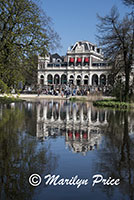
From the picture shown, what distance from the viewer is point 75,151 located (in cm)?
723

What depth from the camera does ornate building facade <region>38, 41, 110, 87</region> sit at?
365ft

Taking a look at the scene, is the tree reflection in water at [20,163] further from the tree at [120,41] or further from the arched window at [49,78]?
the arched window at [49,78]

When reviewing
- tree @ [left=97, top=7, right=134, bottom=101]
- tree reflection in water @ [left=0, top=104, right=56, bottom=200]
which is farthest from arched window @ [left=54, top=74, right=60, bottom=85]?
tree reflection in water @ [left=0, top=104, right=56, bottom=200]

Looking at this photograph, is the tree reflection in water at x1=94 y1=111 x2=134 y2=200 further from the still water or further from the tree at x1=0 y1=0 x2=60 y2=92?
the tree at x1=0 y1=0 x2=60 y2=92

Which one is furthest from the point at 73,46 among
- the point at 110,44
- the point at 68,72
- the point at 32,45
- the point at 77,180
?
the point at 77,180

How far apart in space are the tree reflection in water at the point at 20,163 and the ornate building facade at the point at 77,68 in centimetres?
10171

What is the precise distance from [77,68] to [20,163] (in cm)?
10950

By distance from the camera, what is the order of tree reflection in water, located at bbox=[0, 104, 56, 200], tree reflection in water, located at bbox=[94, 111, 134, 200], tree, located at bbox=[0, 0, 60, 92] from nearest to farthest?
tree reflection in water, located at bbox=[0, 104, 56, 200]
tree reflection in water, located at bbox=[94, 111, 134, 200]
tree, located at bbox=[0, 0, 60, 92]

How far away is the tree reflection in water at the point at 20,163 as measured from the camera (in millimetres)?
4320

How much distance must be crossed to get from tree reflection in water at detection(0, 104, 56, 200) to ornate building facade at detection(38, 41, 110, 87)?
334 ft

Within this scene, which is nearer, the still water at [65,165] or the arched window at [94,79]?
the still water at [65,165]

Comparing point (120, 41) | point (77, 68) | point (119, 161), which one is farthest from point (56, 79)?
point (119, 161)

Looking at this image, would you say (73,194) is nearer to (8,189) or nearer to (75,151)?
(8,189)

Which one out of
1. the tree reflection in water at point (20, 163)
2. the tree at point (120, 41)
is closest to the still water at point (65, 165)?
the tree reflection in water at point (20, 163)
